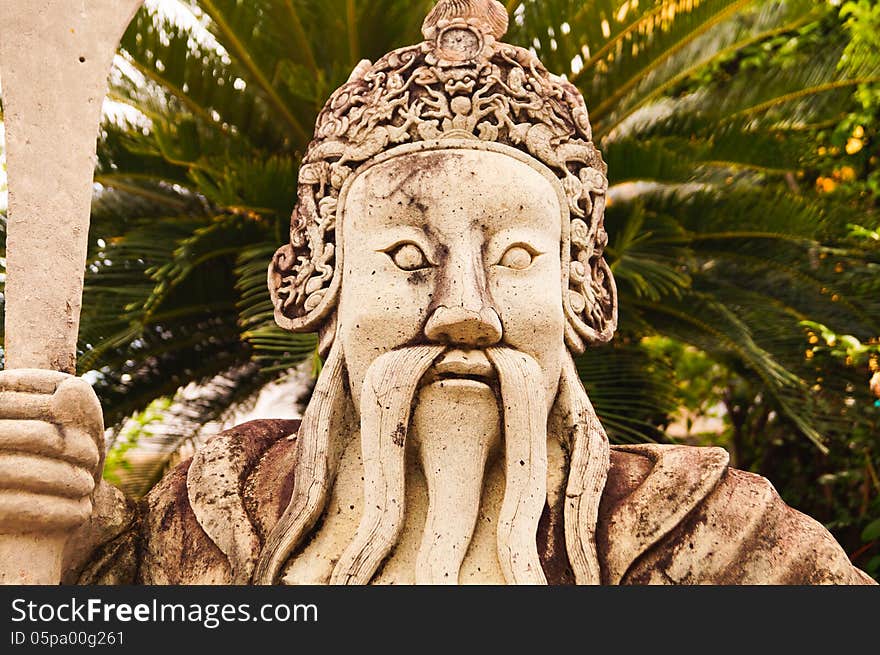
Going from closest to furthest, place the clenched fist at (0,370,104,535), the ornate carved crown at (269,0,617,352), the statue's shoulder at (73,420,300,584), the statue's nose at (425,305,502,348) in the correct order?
the clenched fist at (0,370,104,535) → the statue's nose at (425,305,502,348) → the statue's shoulder at (73,420,300,584) → the ornate carved crown at (269,0,617,352)

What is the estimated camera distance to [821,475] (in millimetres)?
8578

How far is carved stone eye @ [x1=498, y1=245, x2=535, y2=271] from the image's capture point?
3.94 meters

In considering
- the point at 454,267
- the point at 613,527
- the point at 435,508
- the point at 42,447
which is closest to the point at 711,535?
the point at 613,527

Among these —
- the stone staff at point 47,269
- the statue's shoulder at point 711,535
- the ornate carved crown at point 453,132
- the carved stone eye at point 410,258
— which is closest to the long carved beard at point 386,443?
the carved stone eye at point 410,258

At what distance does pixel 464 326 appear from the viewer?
375 cm

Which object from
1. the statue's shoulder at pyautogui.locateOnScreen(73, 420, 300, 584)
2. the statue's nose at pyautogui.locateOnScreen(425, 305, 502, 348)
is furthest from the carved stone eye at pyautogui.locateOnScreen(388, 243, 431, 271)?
the statue's shoulder at pyautogui.locateOnScreen(73, 420, 300, 584)

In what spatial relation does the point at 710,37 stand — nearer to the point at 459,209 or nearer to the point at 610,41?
the point at 610,41

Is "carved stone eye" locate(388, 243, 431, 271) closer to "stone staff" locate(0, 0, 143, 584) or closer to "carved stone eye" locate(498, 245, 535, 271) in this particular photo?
"carved stone eye" locate(498, 245, 535, 271)

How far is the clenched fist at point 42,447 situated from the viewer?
325 cm

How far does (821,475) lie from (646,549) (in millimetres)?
5328

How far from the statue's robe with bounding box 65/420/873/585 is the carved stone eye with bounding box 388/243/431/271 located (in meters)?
0.77

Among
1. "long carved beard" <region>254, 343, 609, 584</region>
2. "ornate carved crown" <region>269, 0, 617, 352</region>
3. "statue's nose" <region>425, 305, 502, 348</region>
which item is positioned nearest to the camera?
"long carved beard" <region>254, 343, 609, 584</region>

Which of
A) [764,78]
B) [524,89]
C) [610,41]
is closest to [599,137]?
[610,41]

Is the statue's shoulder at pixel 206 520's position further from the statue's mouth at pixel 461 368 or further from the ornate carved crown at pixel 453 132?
the statue's mouth at pixel 461 368
